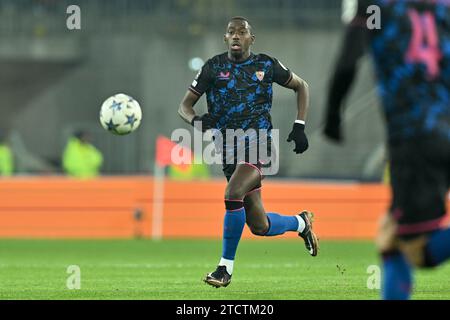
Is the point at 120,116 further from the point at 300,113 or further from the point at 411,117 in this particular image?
the point at 411,117

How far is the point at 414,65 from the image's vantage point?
21.4 feet

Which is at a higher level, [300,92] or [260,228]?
[300,92]

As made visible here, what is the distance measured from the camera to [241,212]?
10.8 m

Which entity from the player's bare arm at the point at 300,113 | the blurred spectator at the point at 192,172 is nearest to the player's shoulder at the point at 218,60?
the player's bare arm at the point at 300,113

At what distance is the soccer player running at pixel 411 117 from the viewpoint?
21.0 feet

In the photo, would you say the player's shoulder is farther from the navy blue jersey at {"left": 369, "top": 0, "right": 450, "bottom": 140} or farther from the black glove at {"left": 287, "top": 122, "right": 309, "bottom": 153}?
the navy blue jersey at {"left": 369, "top": 0, "right": 450, "bottom": 140}

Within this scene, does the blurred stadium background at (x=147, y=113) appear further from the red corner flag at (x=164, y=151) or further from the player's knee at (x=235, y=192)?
the player's knee at (x=235, y=192)

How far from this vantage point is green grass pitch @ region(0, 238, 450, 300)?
986cm

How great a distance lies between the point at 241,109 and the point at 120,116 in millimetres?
1140

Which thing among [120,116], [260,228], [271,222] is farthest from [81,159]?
[260,228]

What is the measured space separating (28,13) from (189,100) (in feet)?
68.4

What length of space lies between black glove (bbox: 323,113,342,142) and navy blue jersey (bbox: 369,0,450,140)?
12.6 inches

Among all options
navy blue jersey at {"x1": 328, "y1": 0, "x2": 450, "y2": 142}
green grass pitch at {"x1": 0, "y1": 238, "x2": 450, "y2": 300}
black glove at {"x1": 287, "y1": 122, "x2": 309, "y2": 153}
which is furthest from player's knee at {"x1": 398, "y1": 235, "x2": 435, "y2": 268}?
black glove at {"x1": 287, "y1": 122, "x2": 309, "y2": 153}

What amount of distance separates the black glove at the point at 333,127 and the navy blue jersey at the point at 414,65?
0.32 m
